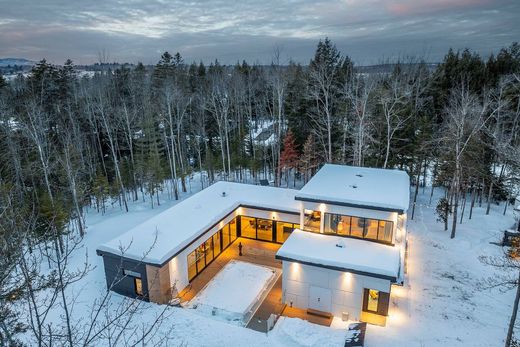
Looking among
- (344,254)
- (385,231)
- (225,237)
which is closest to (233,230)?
(225,237)

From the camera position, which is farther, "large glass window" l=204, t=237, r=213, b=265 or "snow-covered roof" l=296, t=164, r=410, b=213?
"large glass window" l=204, t=237, r=213, b=265

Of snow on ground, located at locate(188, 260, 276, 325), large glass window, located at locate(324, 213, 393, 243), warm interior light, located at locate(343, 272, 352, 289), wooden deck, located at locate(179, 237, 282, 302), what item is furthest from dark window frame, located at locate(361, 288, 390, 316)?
wooden deck, located at locate(179, 237, 282, 302)

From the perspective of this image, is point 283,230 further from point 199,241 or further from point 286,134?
point 286,134

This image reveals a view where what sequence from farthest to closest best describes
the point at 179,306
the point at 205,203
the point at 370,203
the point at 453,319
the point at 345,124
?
the point at 345,124, the point at 205,203, the point at 370,203, the point at 179,306, the point at 453,319

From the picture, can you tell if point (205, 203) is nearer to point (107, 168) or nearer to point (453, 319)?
point (453, 319)

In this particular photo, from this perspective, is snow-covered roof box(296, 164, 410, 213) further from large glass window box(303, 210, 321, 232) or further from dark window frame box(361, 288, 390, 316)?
dark window frame box(361, 288, 390, 316)

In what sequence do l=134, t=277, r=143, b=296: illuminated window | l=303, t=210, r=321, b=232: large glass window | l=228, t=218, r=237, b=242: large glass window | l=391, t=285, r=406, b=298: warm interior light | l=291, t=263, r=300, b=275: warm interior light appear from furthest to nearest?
l=228, t=218, r=237, b=242: large glass window < l=303, t=210, r=321, b=232: large glass window < l=391, t=285, r=406, b=298: warm interior light < l=134, t=277, r=143, b=296: illuminated window < l=291, t=263, r=300, b=275: warm interior light

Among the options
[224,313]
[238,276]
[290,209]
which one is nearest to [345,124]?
[290,209]
